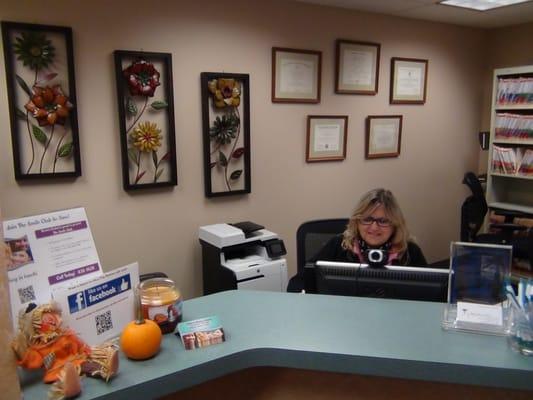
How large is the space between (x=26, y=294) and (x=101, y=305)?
178mm

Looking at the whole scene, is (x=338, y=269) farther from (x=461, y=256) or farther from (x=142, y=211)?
(x=142, y=211)

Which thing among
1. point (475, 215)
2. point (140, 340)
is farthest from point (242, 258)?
point (475, 215)

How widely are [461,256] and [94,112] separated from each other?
226 cm

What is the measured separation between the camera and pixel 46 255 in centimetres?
109

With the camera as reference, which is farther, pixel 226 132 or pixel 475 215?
pixel 475 215

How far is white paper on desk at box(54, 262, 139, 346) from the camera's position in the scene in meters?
1.08

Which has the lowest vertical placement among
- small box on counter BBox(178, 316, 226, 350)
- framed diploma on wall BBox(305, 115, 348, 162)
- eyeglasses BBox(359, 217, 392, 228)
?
small box on counter BBox(178, 316, 226, 350)

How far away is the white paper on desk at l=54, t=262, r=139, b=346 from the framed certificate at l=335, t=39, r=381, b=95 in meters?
2.89

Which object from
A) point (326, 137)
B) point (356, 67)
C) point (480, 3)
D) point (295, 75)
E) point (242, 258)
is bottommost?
point (242, 258)

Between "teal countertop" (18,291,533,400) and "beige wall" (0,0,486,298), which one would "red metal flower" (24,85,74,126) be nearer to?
"beige wall" (0,0,486,298)

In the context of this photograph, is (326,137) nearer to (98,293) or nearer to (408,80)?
(408,80)

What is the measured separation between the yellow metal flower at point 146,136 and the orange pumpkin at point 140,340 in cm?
189

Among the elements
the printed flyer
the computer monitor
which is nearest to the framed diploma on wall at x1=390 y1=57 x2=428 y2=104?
the computer monitor

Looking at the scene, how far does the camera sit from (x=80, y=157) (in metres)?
2.68
